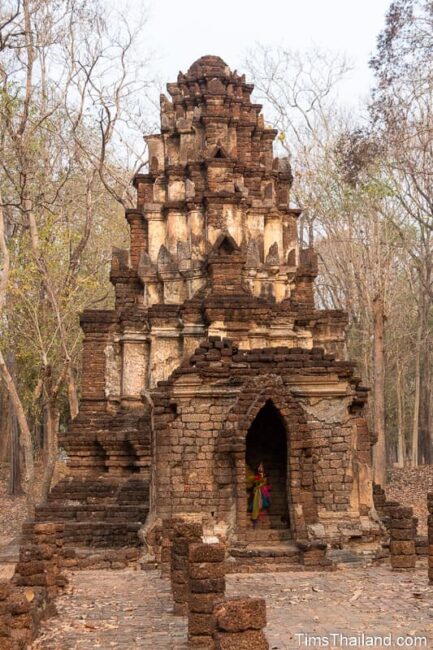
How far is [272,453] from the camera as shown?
50.9 ft

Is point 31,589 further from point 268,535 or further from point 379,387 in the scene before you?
point 379,387

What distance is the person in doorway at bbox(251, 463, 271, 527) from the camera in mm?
14484

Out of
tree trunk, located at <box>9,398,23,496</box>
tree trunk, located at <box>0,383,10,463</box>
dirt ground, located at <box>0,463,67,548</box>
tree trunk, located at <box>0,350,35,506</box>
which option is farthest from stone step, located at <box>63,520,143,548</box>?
tree trunk, located at <box>0,383,10,463</box>

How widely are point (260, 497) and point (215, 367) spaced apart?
2.68 meters

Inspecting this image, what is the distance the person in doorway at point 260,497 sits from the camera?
1448 centimetres

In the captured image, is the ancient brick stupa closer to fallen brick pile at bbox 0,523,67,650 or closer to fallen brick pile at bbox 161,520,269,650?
fallen brick pile at bbox 161,520,269,650

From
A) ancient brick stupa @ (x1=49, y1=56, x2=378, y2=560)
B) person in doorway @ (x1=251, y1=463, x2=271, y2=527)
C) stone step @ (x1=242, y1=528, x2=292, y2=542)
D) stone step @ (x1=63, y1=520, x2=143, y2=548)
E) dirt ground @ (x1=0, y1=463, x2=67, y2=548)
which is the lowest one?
dirt ground @ (x1=0, y1=463, x2=67, y2=548)

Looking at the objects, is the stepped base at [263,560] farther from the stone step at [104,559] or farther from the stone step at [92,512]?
the stone step at [92,512]

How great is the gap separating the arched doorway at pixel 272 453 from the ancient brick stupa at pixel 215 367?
1.1 inches

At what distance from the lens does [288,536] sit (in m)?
13.8

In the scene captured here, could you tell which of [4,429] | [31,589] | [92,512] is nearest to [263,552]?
[92,512]

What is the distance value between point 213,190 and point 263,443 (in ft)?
24.7

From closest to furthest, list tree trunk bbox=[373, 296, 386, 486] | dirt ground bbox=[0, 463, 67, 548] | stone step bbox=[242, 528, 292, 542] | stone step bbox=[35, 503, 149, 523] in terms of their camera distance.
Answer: stone step bbox=[242, 528, 292, 542] → stone step bbox=[35, 503, 149, 523] → dirt ground bbox=[0, 463, 67, 548] → tree trunk bbox=[373, 296, 386, 486]

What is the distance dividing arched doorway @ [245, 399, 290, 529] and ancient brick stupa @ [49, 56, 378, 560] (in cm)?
3
